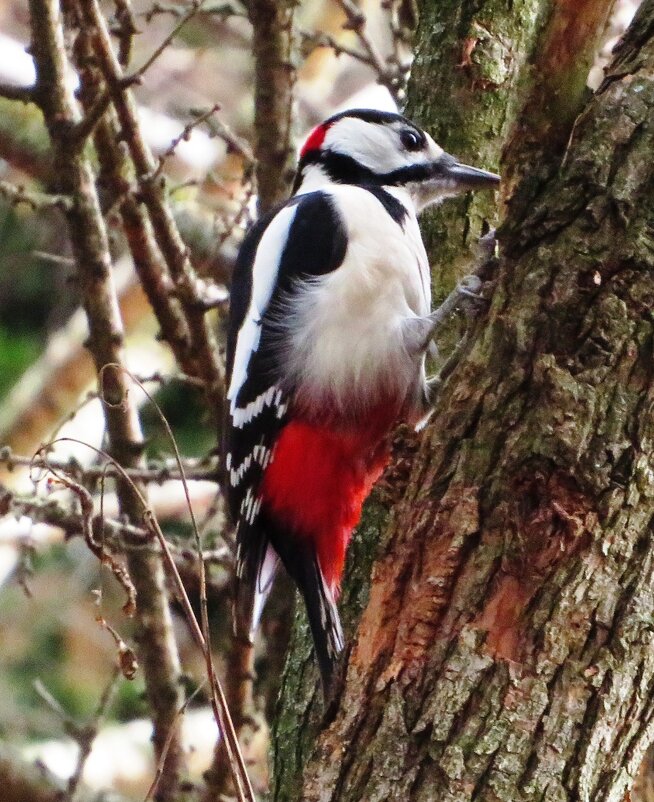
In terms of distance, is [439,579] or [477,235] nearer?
[439,579]

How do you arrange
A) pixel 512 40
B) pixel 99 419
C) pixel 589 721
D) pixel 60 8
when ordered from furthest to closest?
pixel 99 419, pixel 60 8, pixel 512 40, pixel 589 721

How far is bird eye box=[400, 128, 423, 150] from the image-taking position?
3240 millimetres

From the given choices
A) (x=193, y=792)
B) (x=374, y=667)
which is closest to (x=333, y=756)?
(x=374, y=667)

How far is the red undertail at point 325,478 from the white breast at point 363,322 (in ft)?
0.26

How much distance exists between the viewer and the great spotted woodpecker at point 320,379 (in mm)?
2939

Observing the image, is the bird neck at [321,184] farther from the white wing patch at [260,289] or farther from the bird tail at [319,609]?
the bird tail at [319,609]

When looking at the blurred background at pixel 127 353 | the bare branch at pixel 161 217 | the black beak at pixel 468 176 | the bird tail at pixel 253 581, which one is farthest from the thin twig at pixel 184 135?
the bird tail at pixel 253 581

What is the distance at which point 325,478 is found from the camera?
295 cm

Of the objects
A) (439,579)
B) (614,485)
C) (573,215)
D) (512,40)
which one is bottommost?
(439,579)

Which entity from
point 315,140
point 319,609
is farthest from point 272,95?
point 319,609

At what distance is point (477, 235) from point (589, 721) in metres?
1.69

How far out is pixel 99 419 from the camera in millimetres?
4758

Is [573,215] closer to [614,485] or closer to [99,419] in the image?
[614,485]

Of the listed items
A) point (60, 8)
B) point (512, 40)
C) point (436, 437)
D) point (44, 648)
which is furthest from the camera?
point (44, 648)
